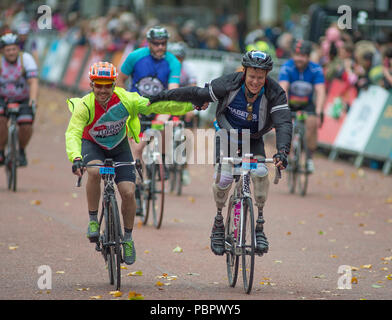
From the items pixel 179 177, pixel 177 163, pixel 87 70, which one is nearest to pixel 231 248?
pixel 177 163

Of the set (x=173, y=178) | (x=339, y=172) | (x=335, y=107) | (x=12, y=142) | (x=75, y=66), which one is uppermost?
(x=75, y=66)

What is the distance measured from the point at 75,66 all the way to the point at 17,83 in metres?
17.4

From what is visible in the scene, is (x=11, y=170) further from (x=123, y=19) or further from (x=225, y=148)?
(x=123, y=19)

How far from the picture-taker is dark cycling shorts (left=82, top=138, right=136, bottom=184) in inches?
340

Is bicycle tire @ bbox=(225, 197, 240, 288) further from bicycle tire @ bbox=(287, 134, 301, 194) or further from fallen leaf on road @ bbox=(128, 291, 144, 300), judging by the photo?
bicycle tire @ bbox=(287, 134, 301, 194)

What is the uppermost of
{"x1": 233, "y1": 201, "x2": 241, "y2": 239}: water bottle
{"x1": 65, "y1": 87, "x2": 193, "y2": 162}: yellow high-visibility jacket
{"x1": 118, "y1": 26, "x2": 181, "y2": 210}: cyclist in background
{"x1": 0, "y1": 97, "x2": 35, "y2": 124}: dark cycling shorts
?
{"x1": 118, "y1": 26, "x2": 181, "y2": 210}: cyclist in background

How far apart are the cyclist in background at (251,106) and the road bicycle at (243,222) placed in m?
0.10

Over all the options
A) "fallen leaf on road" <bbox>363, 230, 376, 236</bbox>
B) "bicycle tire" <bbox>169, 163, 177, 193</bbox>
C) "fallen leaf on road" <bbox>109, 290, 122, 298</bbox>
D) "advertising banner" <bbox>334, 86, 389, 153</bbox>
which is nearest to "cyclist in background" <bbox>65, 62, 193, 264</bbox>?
"fallen leaf on road" <bbox>109, 290, 122, 298</bbox>

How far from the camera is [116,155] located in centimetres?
884

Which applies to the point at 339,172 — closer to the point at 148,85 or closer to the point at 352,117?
the point at 352,117

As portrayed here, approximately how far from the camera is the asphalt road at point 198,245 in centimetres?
845

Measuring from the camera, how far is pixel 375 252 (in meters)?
10.5

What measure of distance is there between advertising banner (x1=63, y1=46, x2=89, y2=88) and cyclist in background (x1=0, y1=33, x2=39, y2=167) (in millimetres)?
16052

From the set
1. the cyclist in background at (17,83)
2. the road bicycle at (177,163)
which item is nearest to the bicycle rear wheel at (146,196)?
the road bicycle at (177,163)
